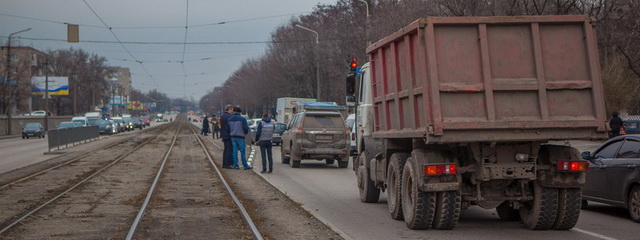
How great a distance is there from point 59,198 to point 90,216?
2966 millimetres

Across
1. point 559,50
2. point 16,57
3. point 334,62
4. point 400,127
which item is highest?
point 16,57

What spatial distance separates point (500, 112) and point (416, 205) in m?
1.52

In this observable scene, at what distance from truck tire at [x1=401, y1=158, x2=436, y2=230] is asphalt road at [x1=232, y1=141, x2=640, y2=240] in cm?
12

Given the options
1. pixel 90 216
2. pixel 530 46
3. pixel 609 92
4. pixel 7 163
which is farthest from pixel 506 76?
pixel 609 92

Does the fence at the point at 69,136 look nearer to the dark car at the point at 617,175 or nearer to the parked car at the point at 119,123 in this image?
A: the dark car at the point at 617,175

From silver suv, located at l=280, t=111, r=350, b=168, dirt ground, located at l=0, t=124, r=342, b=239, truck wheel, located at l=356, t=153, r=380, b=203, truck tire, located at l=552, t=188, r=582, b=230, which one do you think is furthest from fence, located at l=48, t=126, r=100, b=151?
truck tire, located at l=552, t=188, r=582, b=230

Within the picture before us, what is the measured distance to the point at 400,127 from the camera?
10.4 meters

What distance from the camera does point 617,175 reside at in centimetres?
1094

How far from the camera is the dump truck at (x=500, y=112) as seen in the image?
29.3 ft

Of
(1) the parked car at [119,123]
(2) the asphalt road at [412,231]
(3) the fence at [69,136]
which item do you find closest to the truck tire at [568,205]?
(2) the asphalt road at [412,231]

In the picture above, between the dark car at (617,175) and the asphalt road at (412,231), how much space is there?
0.28 metres

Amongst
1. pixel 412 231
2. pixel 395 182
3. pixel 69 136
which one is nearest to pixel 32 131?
pixel 69 136

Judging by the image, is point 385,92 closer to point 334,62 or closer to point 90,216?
point 90,216

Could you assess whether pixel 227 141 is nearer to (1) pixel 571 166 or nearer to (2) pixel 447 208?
(2) pixel 447 208
